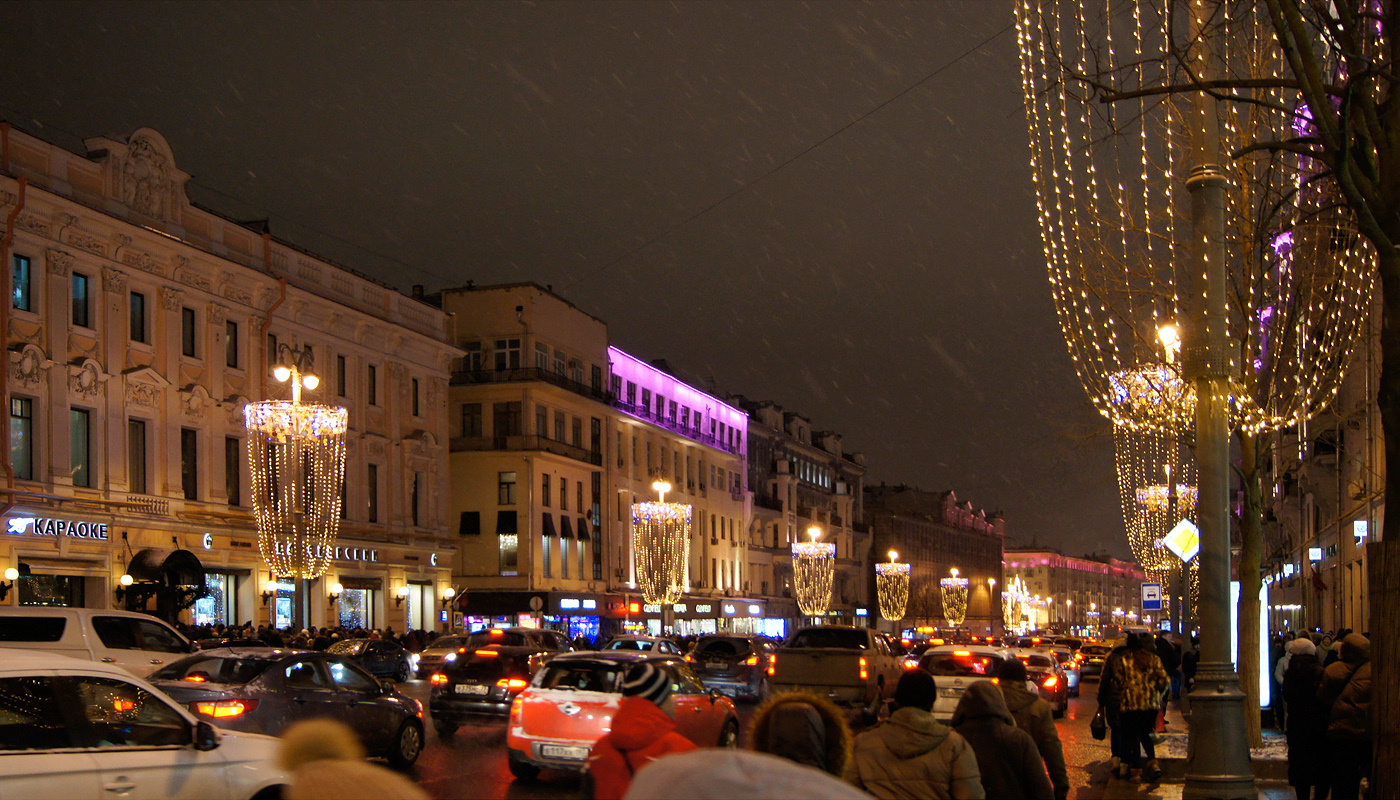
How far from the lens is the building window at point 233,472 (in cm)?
4041

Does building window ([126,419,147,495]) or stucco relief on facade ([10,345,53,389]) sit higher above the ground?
stucco relief on facade ([10,345,53,389])

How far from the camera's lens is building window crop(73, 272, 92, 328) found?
34.5 metres

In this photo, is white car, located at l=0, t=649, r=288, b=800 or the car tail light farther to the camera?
the car tail light

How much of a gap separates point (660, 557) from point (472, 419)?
12.6 meters

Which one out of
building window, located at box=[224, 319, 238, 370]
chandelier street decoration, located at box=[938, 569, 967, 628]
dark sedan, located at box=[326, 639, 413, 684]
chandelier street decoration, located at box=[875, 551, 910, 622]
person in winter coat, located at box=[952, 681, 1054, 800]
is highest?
building window, located at box=[224, 319, 238, 370]

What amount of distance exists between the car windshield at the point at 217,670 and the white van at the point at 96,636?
2301 millimetres

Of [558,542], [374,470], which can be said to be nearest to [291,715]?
[374,470]

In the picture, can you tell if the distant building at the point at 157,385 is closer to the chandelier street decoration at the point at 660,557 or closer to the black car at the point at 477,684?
the black car at the point at 477,684

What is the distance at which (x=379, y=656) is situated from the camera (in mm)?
35312

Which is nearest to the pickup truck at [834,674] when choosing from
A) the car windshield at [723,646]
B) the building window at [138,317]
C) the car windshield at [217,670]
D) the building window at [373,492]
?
the car windshield at [723,646]

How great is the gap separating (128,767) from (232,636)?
23.7 m

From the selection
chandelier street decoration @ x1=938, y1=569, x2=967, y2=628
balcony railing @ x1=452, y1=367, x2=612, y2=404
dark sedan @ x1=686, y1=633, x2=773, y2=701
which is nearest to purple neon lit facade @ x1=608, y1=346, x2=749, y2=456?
balcony railing @ x1=452, y1=367, x2=612, y2=404

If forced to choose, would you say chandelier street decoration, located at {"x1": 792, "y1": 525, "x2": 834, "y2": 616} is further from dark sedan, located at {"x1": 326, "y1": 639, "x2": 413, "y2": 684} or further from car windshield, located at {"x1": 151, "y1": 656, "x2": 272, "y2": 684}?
car windshield, located at {"x1": 151, "y1": 656, "x2": 272, "y2": 684}

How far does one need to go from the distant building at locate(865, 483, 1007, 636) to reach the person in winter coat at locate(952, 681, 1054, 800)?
328ft
